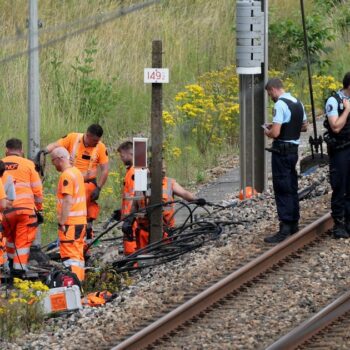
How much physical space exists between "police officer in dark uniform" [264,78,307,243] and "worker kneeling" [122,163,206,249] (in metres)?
1.62

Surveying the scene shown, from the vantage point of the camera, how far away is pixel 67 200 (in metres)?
14.2

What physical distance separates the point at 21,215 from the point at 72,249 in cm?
101

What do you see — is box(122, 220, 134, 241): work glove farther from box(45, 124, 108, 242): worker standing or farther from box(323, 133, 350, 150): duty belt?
box(323, 133, 350, 150): duty belt

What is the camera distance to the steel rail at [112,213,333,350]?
1166 centimetres

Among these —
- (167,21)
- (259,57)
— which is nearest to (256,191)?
(259,57)

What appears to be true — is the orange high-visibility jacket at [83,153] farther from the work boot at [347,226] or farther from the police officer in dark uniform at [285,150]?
the work boot at [347,226]

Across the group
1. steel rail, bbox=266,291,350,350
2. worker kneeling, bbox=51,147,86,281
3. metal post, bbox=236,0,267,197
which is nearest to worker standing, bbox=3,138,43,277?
worker kneeling, bbox=51,147,86,281

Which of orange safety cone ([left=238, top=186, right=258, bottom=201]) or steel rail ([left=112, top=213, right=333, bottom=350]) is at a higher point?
orange safety cone ([left=238, top=186, right=258, bottom=201])

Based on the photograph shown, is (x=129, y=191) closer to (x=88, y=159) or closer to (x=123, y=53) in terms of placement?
(x=88, y=159)

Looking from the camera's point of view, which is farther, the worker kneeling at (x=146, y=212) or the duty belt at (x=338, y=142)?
the worker kneeling at (x=146, y=212)

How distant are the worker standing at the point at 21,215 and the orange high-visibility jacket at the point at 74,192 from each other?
0.81 m

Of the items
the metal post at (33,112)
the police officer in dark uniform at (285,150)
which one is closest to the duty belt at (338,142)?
the police officer in dark uniform at (285,150)

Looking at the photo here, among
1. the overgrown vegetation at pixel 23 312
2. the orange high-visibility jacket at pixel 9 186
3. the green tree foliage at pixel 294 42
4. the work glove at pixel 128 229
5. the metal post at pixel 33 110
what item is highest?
the green tree foliage at pixel 294 42

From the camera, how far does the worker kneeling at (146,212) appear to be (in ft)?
50.9
